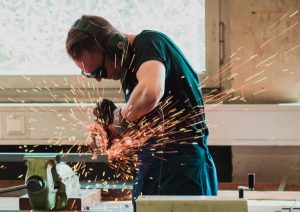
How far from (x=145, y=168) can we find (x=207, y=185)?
0.24 m

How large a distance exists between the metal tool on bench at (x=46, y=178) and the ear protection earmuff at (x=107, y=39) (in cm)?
38

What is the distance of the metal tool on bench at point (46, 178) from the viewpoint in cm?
170

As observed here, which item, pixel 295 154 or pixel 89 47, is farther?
pixel 295 154

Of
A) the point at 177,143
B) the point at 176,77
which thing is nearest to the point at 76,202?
the point at 177,143

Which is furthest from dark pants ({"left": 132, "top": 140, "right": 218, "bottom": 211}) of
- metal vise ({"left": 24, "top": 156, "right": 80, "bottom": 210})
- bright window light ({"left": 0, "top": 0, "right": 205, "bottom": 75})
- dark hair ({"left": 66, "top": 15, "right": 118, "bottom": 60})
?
bright window light ({"left": 0, "top": 0, "right": 205, "bottom": 75})

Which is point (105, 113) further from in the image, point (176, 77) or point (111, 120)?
point (176, 77)

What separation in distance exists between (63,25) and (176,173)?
1532mm

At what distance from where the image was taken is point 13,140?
9.52 feet

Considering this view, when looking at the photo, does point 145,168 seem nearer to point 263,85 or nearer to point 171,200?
point 171,200

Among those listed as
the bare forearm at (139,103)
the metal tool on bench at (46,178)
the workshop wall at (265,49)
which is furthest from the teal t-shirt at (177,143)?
the workshop wall at (265,49)

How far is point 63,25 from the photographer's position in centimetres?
311

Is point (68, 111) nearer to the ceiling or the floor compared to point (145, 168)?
nearer to the ceiling

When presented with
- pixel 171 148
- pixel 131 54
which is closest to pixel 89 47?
pixel 131 54

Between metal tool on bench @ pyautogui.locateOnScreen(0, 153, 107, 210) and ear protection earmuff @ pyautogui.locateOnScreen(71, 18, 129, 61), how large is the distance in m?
0.38
